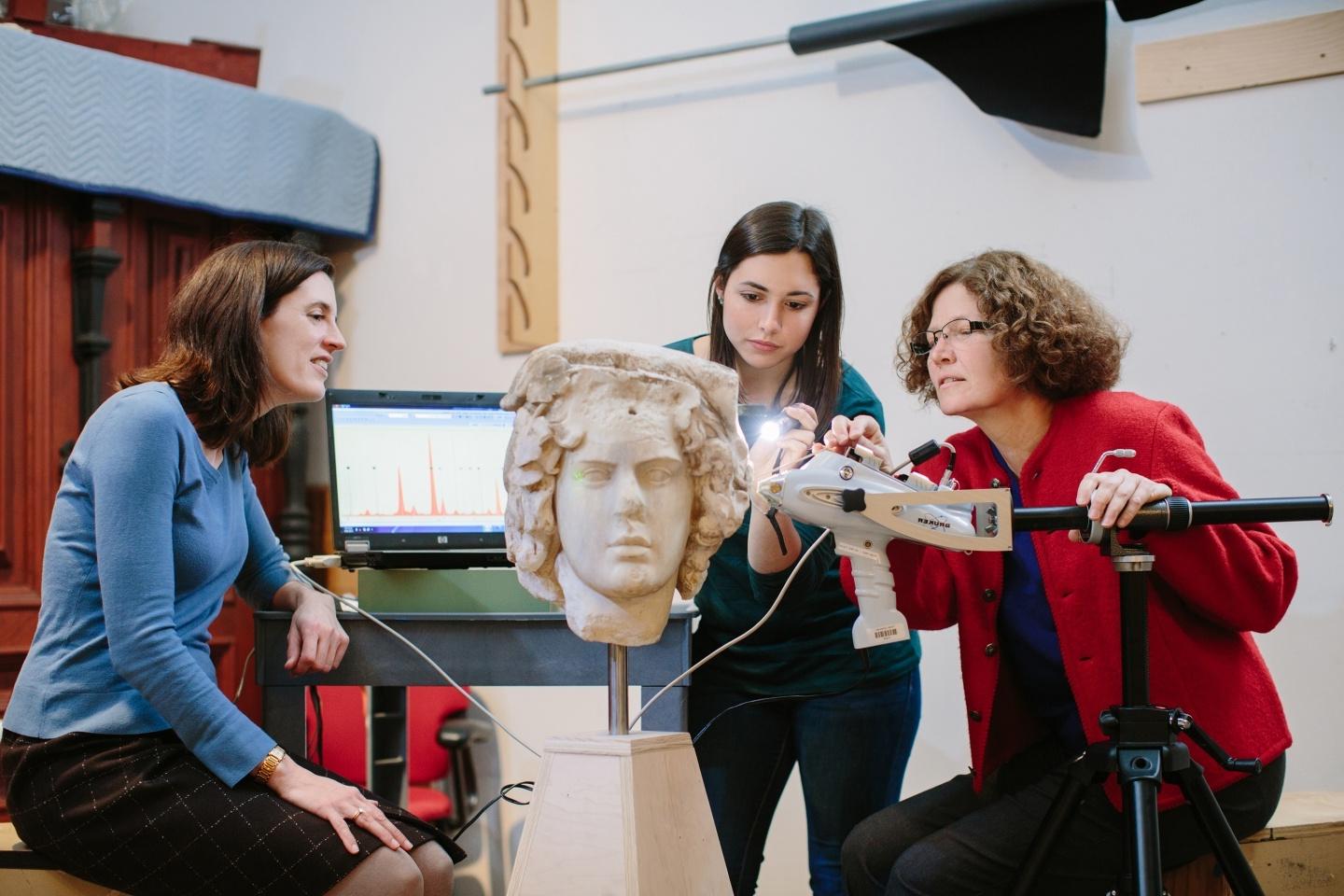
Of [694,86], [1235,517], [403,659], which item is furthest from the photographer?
[694,86]

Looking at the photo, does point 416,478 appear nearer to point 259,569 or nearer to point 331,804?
point 259,569

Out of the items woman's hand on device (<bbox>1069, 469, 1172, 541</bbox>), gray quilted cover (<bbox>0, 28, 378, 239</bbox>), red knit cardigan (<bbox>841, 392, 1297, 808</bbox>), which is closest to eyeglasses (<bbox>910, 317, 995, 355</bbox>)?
red knit cardigan (<bbox>841, 392, 1297, 808</bbox>)

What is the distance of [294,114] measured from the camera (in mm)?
3375

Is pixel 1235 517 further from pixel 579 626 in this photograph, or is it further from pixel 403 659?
pixel 403 659

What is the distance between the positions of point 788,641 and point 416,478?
0.71 m

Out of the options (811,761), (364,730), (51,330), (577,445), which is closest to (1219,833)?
(811,761)

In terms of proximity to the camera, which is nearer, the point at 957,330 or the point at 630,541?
the point at 630,541

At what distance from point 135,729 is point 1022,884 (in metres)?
1.14

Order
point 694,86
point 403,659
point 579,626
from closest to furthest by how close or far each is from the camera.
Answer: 1. point 579,626
2. point 403,659
3. point 694,86

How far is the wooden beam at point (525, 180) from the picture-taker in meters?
3.30

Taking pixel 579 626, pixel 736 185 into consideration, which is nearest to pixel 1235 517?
pixel 579 626

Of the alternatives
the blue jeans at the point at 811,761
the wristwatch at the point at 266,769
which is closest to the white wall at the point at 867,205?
the blue jeans at the point at 811,761

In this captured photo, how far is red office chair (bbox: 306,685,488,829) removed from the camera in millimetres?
3180

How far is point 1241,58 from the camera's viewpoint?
2523mm
